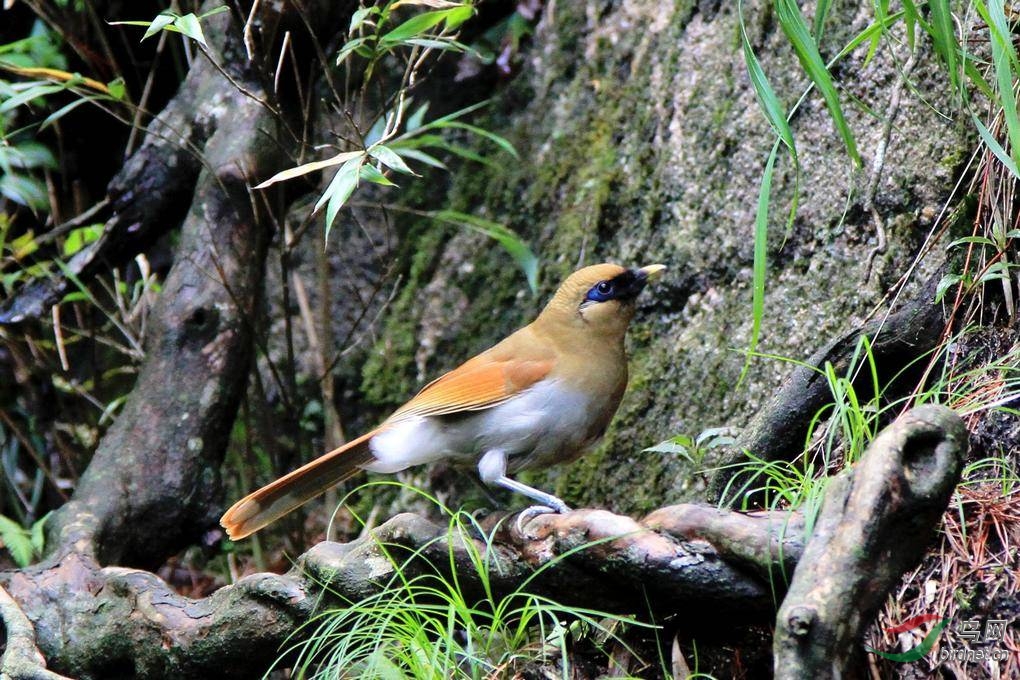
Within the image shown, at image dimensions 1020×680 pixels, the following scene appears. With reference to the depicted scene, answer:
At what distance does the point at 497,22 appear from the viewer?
15.9 ft

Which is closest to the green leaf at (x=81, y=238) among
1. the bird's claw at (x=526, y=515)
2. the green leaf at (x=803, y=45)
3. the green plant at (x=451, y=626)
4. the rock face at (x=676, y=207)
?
the rock face at (x=676, y=207)

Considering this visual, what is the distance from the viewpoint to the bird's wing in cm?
333

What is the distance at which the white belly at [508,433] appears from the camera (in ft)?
10.9

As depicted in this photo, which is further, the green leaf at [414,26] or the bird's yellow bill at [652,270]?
the bird's yellow bill at [652,270]

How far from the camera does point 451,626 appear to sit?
2340mm

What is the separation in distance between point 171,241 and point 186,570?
1566 millimetres

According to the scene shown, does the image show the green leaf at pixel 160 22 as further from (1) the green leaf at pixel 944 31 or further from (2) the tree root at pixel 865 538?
(2) the tree root at pixel 865 538

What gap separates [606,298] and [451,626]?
4.85 feet

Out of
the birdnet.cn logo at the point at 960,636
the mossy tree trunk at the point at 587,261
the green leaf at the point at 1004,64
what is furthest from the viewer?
the mossy tree trunk at the point at 587,261

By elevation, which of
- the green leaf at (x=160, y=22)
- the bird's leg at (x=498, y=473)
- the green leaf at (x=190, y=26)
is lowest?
the bird's leg at (x=498, y=473)

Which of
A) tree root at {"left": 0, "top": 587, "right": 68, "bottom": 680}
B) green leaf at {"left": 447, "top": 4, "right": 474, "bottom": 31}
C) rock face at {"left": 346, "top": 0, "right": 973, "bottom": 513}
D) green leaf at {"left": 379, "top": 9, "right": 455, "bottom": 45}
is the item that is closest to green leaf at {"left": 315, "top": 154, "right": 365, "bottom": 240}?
green leaf at {"left": 379, "top": 9, "right": 455, "bottom": 45}

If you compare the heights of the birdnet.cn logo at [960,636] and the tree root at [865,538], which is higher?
the tree root at [865,538]

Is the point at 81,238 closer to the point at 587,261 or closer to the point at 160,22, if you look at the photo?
the point at 160,22

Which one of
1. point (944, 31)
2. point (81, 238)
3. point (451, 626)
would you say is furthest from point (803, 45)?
point (81, 238)
